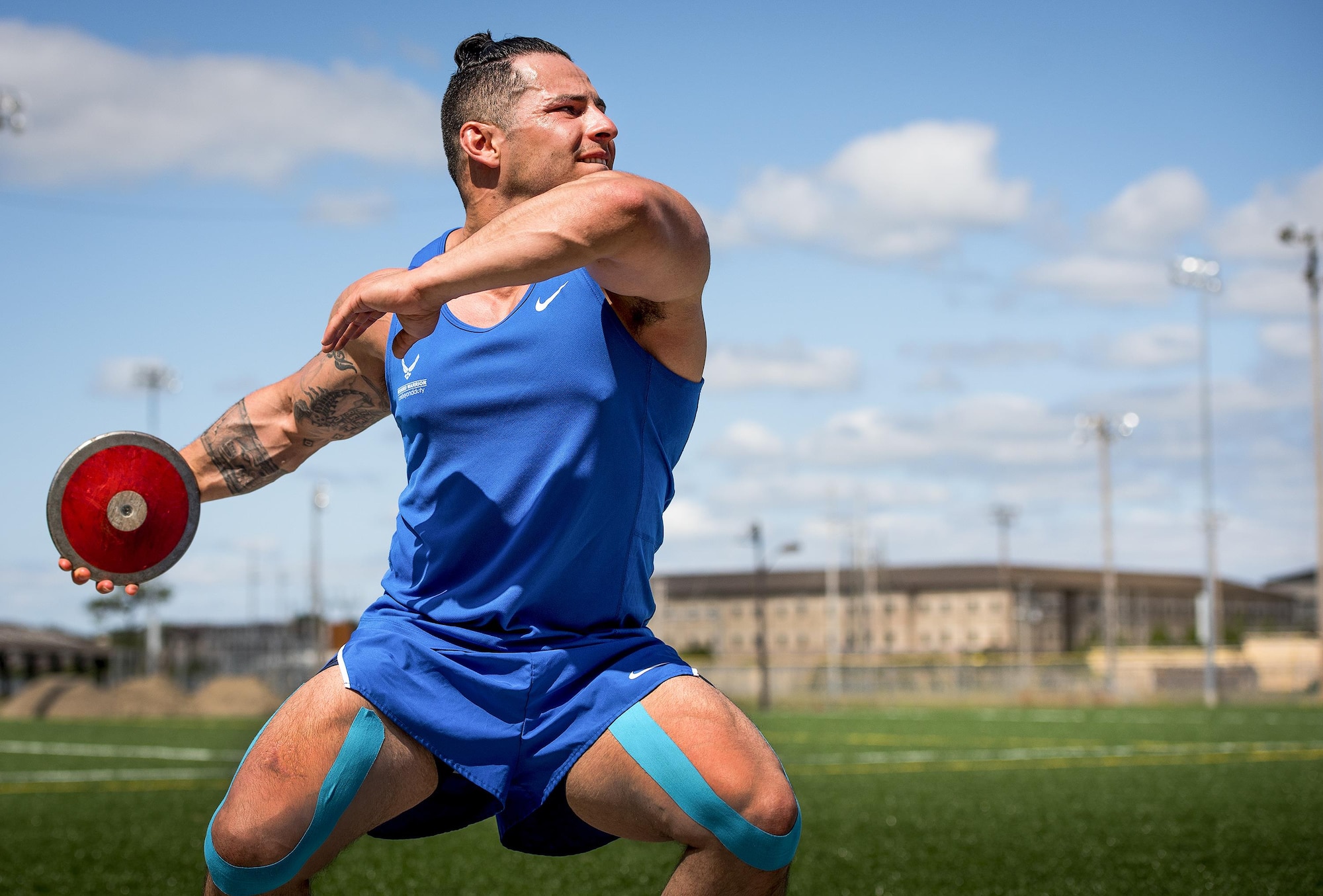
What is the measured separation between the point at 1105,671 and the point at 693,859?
48.6 meters

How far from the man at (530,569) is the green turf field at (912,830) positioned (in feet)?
13.3

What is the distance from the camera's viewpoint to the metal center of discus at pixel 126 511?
114 inches

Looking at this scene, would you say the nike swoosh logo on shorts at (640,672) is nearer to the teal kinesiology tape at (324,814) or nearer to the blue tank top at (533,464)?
the blue tank top at (533,464)

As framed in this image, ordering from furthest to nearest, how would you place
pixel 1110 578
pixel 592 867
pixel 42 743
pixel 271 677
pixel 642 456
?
pixel 271 677
pixel 1110 578
pixel 42 743
pixel 592 867
pixel 642 456

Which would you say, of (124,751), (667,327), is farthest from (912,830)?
(124,751)

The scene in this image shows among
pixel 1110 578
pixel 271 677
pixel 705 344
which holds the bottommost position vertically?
pixel 271 677

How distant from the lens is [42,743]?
2273cm

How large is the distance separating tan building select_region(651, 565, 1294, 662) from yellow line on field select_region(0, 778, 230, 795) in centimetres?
7764

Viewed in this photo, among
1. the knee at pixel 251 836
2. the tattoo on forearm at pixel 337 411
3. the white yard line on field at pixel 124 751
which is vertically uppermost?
the tattoo on forearm at pixel 337 411

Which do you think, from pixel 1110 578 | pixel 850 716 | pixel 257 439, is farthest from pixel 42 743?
pixel 1110 578

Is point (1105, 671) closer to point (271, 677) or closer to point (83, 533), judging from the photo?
point (271, 677)

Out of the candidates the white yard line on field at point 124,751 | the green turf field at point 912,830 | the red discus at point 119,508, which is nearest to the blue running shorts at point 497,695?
the red discus at point 119,508

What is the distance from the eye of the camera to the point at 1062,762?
14531 mm

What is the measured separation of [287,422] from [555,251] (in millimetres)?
1359
